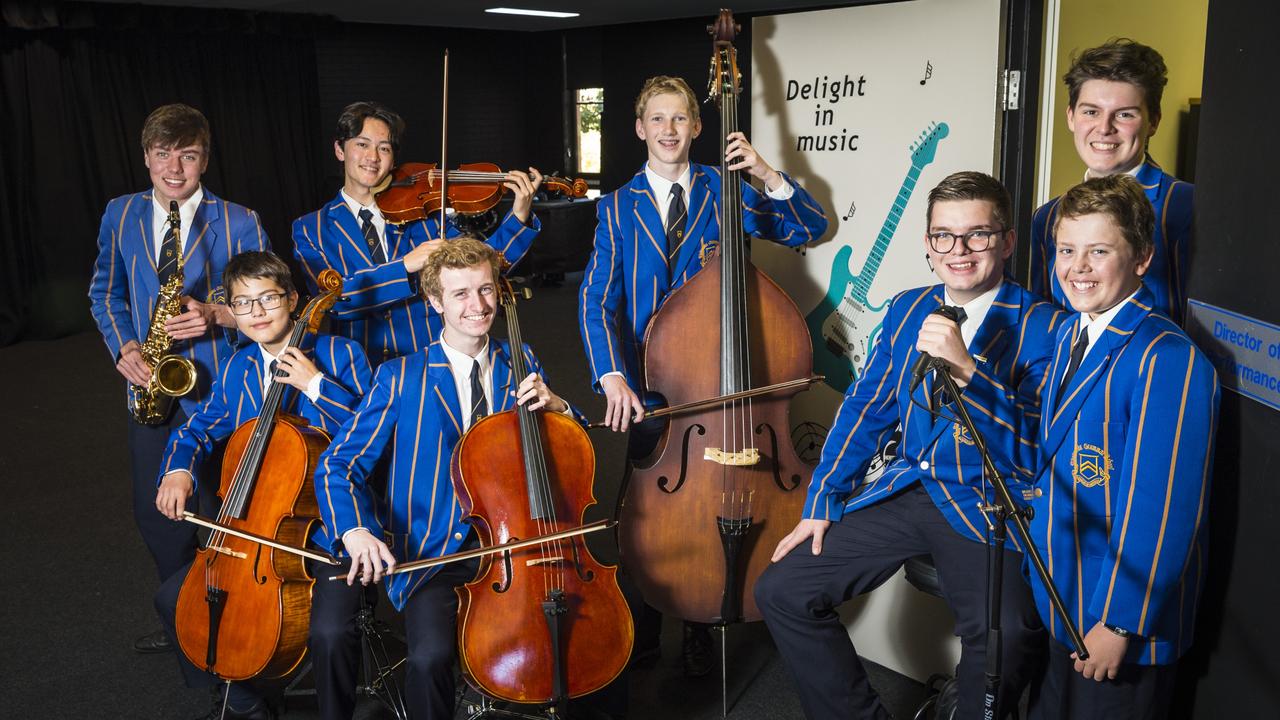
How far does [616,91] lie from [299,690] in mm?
8350

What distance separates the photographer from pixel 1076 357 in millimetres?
1868

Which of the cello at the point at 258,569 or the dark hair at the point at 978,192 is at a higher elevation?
the dark hair at the point at 978,192

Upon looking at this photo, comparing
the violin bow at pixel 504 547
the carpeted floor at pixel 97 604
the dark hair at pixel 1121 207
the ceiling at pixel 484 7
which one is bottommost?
the carpeted floor at pixel 97 604

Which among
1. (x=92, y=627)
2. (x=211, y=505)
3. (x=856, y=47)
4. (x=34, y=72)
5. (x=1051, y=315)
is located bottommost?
(x=92, y=627)

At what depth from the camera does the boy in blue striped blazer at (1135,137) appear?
214 cm

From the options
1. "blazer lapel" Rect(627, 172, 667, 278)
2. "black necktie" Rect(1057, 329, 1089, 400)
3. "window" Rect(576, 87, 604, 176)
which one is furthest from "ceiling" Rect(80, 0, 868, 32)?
"black necktie" Rect(1057, 329, 1089, 400)

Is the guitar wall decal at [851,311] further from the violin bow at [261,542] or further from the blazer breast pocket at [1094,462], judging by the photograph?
the violin bow at [261,542]

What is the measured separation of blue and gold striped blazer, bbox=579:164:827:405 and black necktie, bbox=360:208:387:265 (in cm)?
59

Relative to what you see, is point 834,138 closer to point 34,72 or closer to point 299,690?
point 299,690

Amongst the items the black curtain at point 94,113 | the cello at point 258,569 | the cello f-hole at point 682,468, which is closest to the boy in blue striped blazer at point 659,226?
the cello f-hole at point 682,468

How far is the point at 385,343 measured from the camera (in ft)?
9.62

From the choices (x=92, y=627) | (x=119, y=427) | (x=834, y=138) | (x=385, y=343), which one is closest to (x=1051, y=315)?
(x=834, y=138)

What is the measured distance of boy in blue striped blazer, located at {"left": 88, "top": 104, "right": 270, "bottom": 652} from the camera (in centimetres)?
279

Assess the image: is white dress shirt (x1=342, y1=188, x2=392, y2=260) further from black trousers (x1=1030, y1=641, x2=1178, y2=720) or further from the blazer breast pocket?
black trousers (x1=1030, y1=641, x2=1178, y2=720)
